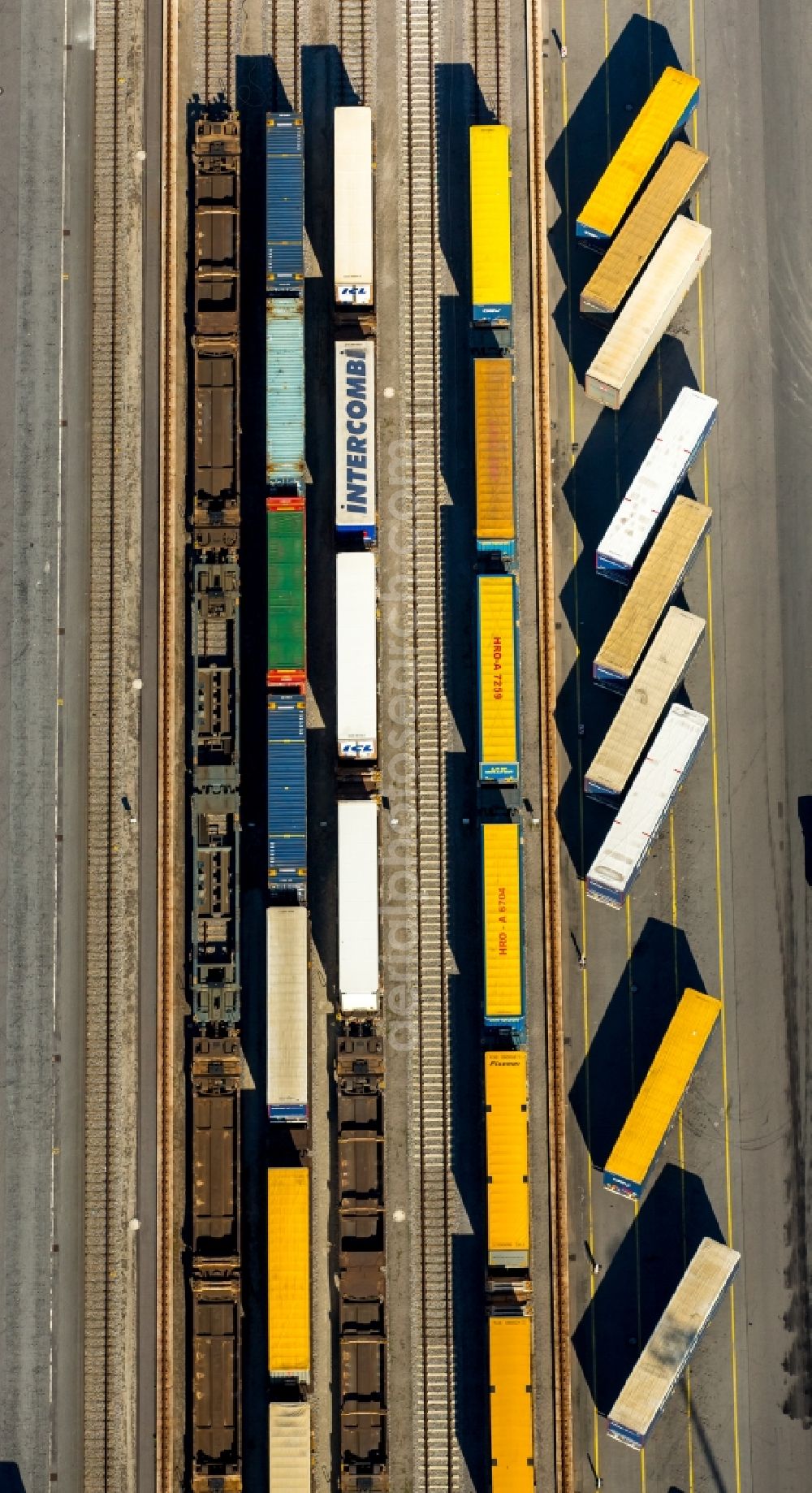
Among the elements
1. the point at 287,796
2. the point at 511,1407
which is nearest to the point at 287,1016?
the point at 287,796

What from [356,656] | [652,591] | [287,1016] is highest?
[652,591]

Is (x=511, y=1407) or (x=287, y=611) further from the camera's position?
(x=287, y=611)

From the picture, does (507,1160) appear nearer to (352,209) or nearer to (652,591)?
(652,591)

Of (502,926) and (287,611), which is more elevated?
(287,611)

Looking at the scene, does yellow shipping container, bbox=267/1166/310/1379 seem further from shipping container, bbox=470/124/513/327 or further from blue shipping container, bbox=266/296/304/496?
shipping container, bbox=470/124/513/327

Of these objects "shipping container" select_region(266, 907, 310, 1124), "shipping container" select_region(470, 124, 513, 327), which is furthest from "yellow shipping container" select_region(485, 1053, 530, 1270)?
"shipping container" select_region(470, 124, 513, 327)

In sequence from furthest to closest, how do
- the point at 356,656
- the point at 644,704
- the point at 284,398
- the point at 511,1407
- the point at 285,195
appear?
the point at 285,195
the point at 284,398
the point at 644,704
the point at 356,656
the point at 511,1407

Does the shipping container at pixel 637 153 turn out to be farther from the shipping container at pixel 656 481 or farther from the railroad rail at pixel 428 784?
the shipping container at pixel 656 481
